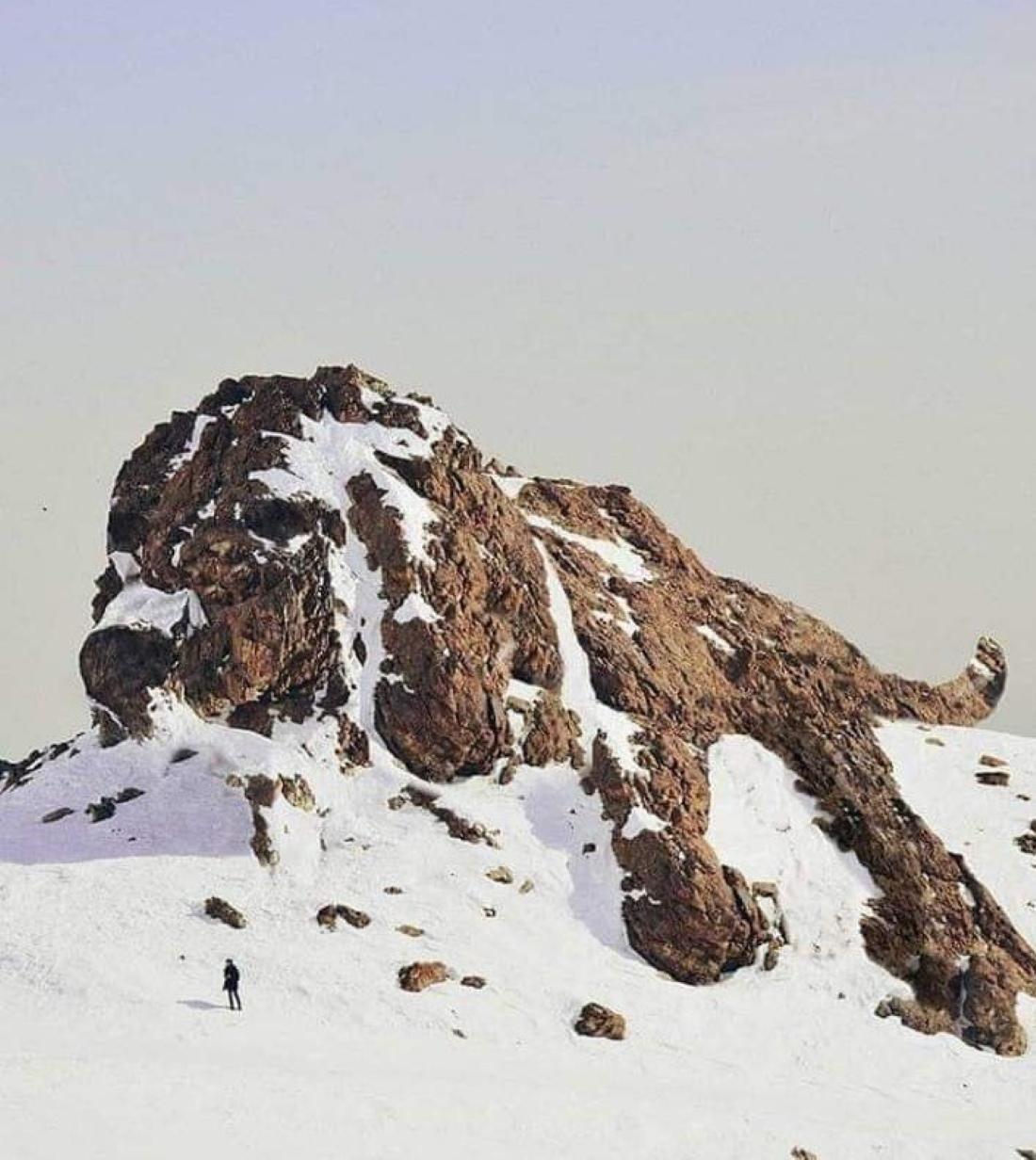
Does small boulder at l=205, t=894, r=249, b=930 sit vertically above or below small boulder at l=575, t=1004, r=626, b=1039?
above

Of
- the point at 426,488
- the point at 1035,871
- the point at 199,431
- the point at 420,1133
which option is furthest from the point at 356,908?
the point at 1035,871

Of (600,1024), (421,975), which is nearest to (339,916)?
(421,975)

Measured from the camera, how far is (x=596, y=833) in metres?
60.2

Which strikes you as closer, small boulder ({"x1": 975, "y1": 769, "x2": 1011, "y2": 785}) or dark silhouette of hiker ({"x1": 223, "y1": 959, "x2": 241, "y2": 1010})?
dark silhouette of hiker ({"x1": 223, "y1": 959, "x2": 241, "y2": 1010})

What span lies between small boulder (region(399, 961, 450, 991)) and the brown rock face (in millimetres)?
7343

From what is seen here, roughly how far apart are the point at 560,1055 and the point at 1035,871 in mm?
26302

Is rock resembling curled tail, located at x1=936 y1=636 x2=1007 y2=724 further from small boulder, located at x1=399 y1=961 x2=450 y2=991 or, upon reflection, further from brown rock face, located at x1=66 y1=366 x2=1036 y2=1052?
small boulder, located at x1=399 y1=961 x2=450 y2=991

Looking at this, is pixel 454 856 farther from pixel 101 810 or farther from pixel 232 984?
pixel 101 810

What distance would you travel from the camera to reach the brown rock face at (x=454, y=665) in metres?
59.7

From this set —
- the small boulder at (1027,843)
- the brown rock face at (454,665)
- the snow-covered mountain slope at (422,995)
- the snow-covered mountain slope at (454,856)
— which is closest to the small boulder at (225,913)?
the snow-covered mountain slope at (454,856)

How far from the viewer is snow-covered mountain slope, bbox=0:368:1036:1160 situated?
46438 mm

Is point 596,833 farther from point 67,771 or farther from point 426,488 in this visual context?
point 67,771

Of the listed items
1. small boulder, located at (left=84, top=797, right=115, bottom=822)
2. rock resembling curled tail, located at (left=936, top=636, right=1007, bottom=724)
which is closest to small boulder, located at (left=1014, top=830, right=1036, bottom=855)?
rock resembling curled tail, located at (left=936, top=636, right=1007, bottom=724)

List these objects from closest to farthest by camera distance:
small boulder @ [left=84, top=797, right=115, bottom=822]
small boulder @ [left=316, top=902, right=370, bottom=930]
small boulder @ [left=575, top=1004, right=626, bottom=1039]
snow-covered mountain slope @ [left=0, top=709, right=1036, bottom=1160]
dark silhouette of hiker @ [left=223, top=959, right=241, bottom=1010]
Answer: snow-covered mountain slope @ [left=0, top=709, right=1036, bottom=1160] → dark silhouette of hiker @ [left=223, top=959, right=241, bottom=1010] → small boulder @ [left=575, top=1004, right=626, bottom=1039] → small boulder @ [left=316, top=902, right=370, bottom=930] → small boulder @ [left=84, top=797, right=115, bottom=822]
